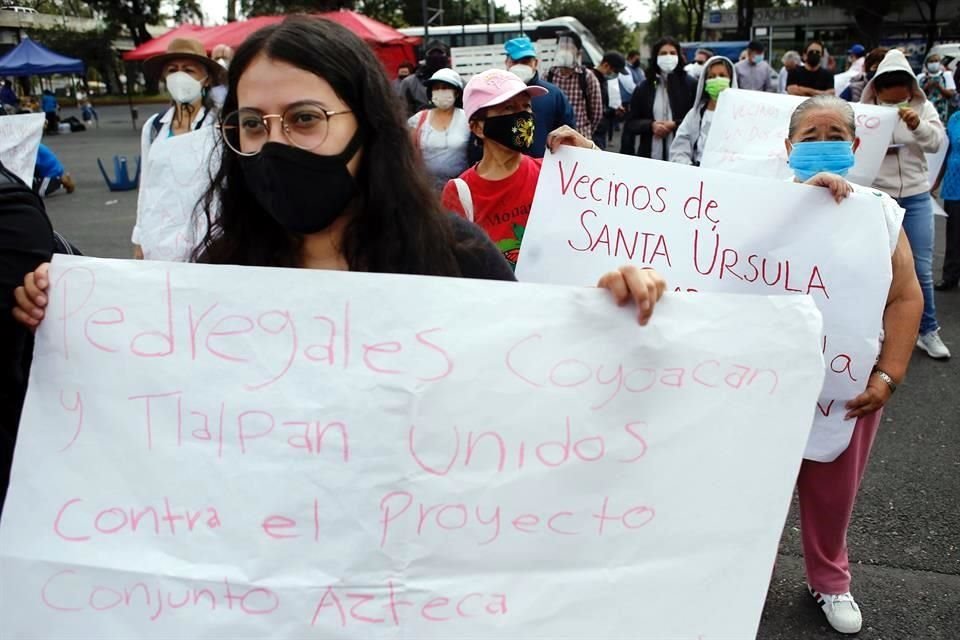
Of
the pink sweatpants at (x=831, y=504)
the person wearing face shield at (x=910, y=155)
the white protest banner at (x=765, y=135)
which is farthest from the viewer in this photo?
the person wearing face shield at (x=910, y=155)

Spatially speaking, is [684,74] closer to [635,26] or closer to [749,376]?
[749,376]

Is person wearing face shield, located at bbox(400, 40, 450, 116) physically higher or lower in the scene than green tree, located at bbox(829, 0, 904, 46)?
lower

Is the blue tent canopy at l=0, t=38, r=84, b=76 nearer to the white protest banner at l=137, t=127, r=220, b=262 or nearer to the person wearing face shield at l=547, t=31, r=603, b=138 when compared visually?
the person wearing face shield at l=547, t=31, r=603, b=138

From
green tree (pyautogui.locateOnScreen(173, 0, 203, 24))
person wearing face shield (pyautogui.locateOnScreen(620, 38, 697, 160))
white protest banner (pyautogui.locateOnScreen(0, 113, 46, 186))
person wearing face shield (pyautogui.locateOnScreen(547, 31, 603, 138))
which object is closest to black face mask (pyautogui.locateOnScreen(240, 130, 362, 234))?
white protest banner (pyautogui.locateOnScreen(0, 113, 46, 186))

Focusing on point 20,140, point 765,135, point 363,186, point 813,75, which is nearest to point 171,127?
point 20,140

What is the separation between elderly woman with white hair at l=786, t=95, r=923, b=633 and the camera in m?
2.24

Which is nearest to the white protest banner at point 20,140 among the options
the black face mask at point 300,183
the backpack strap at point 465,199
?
the backpack strap at point 465,199

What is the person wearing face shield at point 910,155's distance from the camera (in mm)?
4641

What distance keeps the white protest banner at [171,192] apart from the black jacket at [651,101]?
14.4 feet

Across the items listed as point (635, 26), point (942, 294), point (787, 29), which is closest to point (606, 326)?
point (942, 294)

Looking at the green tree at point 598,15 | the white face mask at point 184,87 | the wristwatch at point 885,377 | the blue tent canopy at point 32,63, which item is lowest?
the wristwatch at point 885,377

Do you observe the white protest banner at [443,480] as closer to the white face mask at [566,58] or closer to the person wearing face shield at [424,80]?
the white face mask at [566,58]

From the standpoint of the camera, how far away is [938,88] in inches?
411

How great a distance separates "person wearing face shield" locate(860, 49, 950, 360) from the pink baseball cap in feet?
7.83
